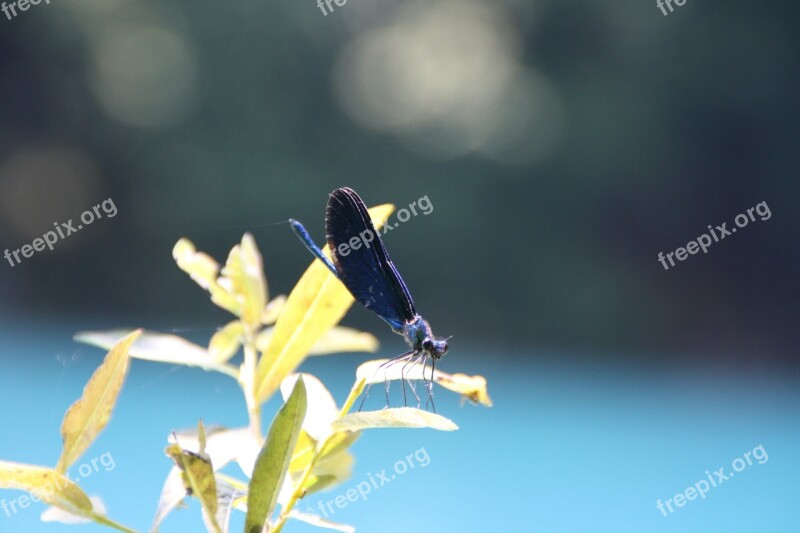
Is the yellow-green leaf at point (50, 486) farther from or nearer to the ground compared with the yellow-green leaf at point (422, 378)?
farther from the ground

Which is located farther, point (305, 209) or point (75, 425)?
point (305, 209)

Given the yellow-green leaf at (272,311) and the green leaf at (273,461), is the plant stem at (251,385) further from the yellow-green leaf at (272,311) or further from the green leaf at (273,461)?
the green leaf at (273,461)

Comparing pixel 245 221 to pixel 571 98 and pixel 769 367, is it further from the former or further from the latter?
pixel 769 367

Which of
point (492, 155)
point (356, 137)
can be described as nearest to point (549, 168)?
point (492, 155)
